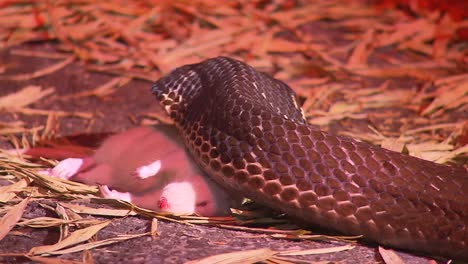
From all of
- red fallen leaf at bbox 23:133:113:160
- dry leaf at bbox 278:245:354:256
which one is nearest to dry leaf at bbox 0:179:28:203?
red fallen leaf at bbox 23:133:113:160

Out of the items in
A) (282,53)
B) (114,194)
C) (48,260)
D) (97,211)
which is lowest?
(48,260)

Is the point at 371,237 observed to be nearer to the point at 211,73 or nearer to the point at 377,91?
the point at 211,73

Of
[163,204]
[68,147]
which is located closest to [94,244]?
[163,204]

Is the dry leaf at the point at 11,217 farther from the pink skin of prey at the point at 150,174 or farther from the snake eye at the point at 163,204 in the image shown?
the snake eye at the point at 163,204

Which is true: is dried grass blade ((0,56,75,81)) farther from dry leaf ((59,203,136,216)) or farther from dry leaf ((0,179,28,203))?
dry leaf ((59,203,136,216))

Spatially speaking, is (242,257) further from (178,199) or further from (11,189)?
(11,189)

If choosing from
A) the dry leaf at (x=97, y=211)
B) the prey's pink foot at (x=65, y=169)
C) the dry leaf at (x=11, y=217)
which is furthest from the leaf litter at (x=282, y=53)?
the dry leaf at (x=11, y=217)
